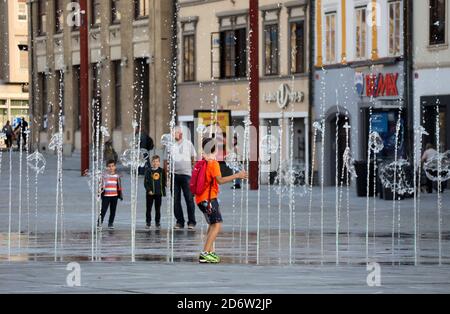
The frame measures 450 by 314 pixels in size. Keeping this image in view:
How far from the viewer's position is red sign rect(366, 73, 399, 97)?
160 ft

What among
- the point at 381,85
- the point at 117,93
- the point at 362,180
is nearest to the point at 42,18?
the point at 117,93

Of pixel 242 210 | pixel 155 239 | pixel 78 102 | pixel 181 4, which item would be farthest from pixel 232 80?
pixel 155 239

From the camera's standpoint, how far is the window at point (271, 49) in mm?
55375

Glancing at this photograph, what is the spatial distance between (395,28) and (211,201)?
2828 cm

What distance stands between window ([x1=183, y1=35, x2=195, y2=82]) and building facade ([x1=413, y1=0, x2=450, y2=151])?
1622cm

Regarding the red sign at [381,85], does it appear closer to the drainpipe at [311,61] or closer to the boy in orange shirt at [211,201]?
the drainpipe at [311,61]

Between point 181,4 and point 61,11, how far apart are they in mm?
14035

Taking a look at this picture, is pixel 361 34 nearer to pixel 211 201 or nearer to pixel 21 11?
pixel 211 201

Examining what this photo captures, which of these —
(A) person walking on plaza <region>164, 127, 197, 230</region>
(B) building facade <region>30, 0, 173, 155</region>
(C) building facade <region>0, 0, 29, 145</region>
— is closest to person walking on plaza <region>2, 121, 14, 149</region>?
(B) building facade <region>30, 0, 173, 155</region>

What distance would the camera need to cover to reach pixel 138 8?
67312 millimetres

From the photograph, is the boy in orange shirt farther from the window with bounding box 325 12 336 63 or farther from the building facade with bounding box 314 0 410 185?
the window with bounding box 325 12 336 63

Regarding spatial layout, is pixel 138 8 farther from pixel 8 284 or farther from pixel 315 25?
pixel 8 284

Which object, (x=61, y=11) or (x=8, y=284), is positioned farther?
(x=61, y=11)

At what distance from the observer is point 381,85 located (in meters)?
49.3
